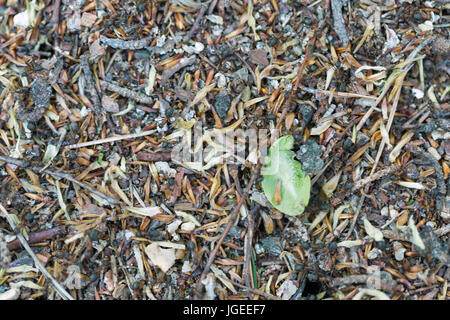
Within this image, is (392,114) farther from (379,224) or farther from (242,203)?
(242,203)

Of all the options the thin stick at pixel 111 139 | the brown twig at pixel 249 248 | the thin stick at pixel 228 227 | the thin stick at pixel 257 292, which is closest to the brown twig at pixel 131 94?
the thin stick at pixel 111 139

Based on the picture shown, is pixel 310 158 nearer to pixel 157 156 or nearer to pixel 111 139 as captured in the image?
pixel 157 156

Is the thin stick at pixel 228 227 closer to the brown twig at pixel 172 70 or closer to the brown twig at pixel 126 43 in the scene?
the brown twig at pixel 172 70

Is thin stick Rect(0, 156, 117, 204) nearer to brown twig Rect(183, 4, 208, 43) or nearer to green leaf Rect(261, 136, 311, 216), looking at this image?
green leaf Rect(261, 136, 311, 216)

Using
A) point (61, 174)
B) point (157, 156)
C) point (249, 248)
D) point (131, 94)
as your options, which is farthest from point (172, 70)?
point (249, 248)

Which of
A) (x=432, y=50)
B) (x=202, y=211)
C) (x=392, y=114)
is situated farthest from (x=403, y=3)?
(x=202, y=211)

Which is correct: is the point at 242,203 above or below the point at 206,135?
below

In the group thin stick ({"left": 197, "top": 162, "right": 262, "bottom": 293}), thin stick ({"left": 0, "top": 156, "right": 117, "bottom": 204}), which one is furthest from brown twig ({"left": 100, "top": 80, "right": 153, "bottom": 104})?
thin stick ({"left": 197, "top": 162, "right": 262, "bottom": 293})
